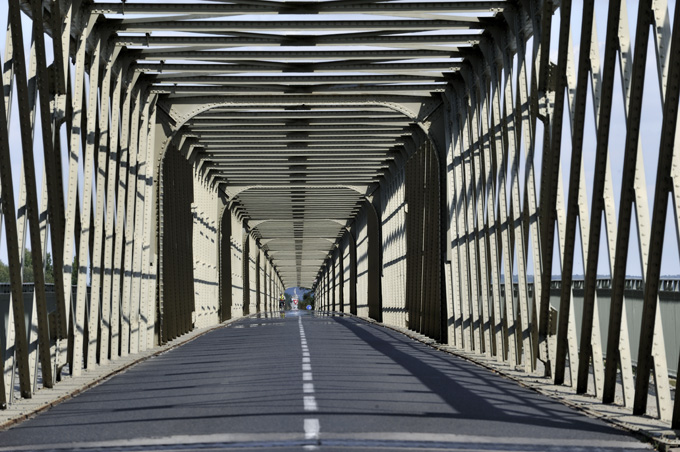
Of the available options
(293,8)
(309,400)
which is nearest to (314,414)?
(309,400)

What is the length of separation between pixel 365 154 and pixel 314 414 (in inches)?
1262

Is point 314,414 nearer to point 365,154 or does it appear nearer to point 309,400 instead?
point 309,400

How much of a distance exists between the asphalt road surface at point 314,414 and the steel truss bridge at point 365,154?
1.09 m

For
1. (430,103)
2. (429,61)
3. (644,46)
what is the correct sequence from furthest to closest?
(430,103), (429,61), (644,46)

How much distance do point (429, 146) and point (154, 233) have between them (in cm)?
950

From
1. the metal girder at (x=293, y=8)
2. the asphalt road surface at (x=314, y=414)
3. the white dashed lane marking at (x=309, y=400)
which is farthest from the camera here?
the metal girder at (x=293, y=8)

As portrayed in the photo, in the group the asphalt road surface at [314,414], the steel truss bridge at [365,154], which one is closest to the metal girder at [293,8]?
the steel truss bridge at [365,154]

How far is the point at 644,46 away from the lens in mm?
11320

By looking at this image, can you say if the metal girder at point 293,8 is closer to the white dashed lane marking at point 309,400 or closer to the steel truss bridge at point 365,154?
the steel truss bridge at point 365,154

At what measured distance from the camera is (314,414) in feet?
37.1

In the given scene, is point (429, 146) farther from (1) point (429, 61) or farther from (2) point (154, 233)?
(2) point (154, 233)

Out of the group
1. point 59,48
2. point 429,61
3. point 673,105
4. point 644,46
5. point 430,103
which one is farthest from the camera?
point 430,103

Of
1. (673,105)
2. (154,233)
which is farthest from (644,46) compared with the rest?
(154,233)

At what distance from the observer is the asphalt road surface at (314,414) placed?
9.45 meters
